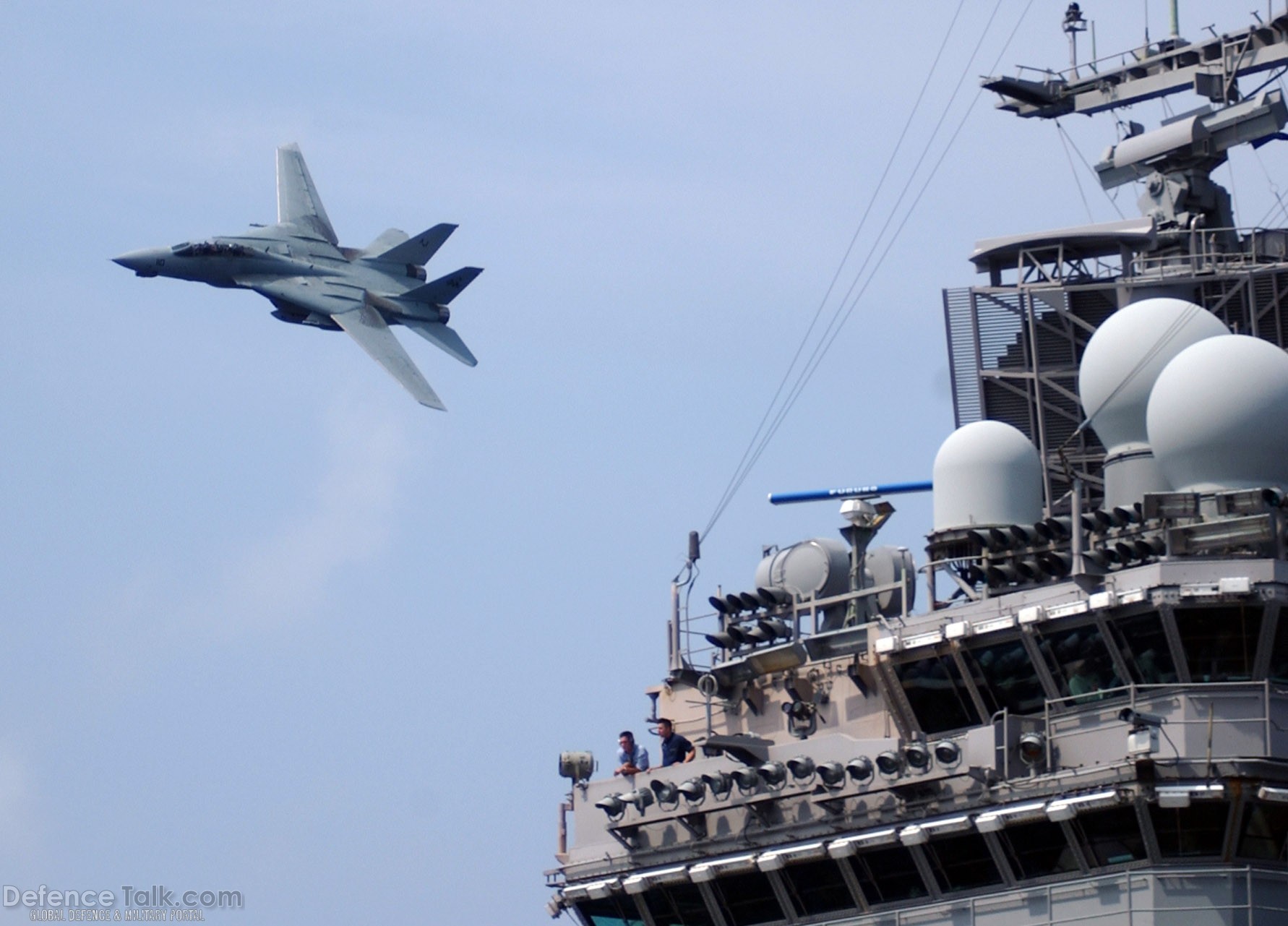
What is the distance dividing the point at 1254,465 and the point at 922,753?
22.7 ft

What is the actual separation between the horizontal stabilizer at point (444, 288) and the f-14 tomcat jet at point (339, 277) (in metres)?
0.02

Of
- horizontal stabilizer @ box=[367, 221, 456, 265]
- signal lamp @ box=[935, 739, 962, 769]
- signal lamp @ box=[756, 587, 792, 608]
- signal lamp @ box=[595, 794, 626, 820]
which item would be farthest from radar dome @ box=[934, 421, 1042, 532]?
horizontal stabilizer @ box=[367, 221, 456, 265]

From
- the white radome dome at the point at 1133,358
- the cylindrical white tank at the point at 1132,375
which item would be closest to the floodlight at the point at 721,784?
the cylindrical white tank at the point at 1132,375

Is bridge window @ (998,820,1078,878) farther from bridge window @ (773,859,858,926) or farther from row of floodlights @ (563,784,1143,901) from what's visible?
bridge window @ (773,859,858,926)

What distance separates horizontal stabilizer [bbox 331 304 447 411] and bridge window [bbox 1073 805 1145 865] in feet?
129

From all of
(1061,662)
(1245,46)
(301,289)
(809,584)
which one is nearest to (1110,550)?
(1061,662)

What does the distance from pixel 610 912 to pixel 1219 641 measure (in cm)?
1268

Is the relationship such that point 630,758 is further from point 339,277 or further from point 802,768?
point 339,277

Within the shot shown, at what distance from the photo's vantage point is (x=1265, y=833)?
103ft

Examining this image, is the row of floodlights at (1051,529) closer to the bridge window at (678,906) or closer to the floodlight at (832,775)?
the floodlight at (832,775)

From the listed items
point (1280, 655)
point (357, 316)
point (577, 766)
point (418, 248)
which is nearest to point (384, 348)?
point (357, 316)

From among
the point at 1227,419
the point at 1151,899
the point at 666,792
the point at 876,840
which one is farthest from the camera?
the point at 666,792

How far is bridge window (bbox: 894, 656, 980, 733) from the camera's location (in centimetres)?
3456

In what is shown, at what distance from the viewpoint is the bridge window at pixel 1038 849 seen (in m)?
32.3
